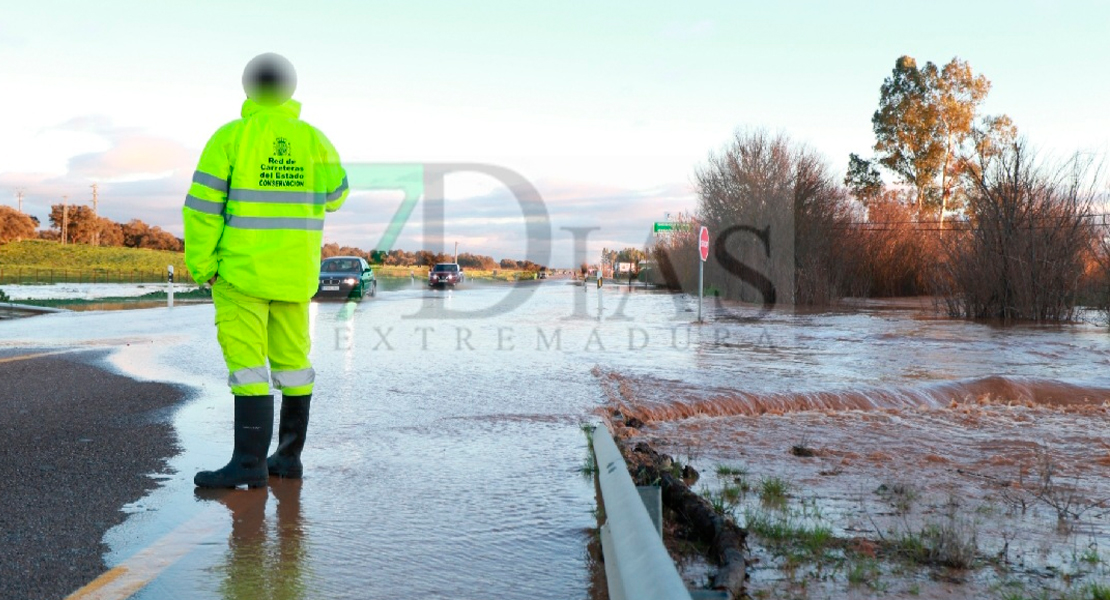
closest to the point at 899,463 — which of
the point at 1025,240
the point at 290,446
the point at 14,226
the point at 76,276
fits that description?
the point at 290,446

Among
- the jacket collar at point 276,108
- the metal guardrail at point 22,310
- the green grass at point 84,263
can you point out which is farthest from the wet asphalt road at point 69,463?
the green grass at point 84,263

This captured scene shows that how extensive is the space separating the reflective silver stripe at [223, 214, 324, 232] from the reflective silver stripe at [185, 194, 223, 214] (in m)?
0.09

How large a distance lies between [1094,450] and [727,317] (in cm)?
1683

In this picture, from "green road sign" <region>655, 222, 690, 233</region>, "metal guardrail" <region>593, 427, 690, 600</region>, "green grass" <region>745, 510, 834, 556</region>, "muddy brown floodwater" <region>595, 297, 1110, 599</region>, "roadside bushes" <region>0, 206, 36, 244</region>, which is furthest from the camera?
"roadside bushes" <region>0, 206, 36, 244</region>

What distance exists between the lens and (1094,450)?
639 centimetres

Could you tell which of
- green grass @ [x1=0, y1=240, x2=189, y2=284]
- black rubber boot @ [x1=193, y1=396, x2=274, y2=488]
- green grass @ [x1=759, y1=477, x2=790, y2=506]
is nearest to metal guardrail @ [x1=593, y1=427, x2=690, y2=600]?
green grass @ [x1=759, y1=477, x2=790, y2=506]

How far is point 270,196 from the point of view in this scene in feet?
16.9

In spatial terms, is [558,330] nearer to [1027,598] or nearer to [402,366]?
[402,366]

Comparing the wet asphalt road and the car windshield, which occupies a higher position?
the car windshield

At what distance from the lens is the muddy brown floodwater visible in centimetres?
366

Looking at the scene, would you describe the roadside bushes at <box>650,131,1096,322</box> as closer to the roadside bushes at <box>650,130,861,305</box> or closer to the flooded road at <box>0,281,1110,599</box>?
the roadside bushes at <box>650,130,861,305</box>

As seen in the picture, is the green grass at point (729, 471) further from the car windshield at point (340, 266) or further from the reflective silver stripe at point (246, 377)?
the car windshield at point (340, 266)

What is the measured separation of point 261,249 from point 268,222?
153 millimetres

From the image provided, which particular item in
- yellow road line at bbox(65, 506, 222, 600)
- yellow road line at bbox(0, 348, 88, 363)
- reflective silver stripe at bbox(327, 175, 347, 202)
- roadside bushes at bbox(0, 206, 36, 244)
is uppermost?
roadside bushes at bbox(0, 206, 36, 244)
